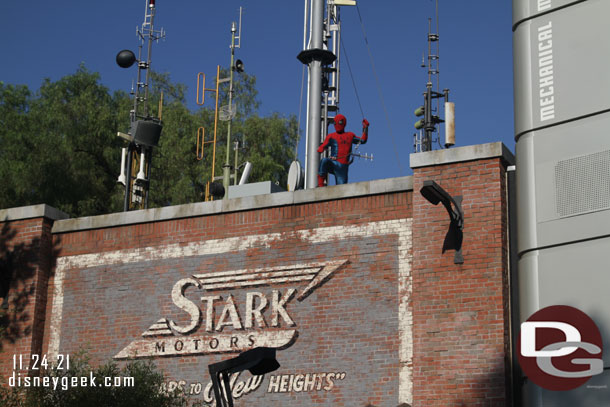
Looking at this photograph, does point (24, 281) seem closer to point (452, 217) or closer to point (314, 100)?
point (314, 100)

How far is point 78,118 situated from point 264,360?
84.4ft

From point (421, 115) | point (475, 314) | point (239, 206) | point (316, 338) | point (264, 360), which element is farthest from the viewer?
point (421, 115)

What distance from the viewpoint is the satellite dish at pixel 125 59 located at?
82.0 feet

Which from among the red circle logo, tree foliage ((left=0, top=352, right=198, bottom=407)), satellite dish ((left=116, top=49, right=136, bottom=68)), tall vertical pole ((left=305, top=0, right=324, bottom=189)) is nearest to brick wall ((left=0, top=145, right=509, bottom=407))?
the red circle logo

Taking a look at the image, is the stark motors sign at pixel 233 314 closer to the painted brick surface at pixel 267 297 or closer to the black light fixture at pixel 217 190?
the painted brick surface at pixel 267 297

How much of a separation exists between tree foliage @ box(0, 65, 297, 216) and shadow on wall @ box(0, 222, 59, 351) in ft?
44.9

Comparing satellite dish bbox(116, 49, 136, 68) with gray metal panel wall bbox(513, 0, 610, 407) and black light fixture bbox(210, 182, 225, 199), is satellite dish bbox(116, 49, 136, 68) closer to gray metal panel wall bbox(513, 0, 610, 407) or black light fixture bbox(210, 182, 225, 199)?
black light fixture bbox(210, 182, 225, 199)

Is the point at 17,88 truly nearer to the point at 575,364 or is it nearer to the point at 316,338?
the point at 316,338

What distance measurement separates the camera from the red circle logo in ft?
45.5

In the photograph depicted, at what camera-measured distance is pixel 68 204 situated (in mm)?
34562

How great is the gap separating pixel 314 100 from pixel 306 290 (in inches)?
267

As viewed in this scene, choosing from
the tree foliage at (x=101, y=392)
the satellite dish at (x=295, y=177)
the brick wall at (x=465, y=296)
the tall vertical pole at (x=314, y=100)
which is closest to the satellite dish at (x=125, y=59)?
the tall vertical pole at (x=314, y=100)

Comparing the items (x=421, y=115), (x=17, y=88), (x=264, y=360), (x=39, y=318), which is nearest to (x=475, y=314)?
(x=264, y=360)

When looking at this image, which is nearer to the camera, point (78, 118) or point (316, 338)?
point (316, 338)
